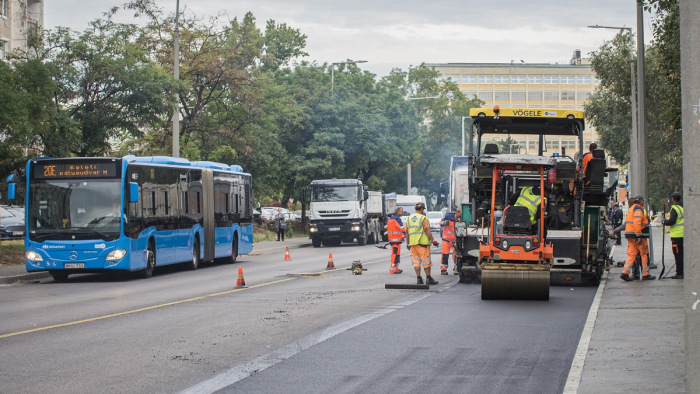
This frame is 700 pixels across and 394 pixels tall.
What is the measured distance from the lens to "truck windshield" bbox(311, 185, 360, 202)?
144 ft

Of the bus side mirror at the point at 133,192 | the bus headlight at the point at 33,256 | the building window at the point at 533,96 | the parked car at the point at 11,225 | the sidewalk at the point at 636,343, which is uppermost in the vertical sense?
the building window at the point at 533,96

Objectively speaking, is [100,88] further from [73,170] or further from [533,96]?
[533,96]

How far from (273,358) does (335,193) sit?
3413 cm

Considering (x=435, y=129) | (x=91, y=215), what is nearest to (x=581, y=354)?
(x=91, y=215)

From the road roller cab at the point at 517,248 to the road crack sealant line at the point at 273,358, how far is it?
7.32 ft

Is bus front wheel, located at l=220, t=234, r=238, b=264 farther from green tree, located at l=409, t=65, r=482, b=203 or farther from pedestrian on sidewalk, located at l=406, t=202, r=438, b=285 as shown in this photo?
green tree, located at l=409, t=65, r=482, b=203

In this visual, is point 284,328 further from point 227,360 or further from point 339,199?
point 339,199

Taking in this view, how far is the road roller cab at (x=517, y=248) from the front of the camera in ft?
51.8

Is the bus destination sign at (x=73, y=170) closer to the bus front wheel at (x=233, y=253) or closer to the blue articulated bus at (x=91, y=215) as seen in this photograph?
the blue articulated bus at (x=91, y=215)

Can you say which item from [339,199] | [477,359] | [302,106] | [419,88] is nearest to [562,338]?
[477,359]

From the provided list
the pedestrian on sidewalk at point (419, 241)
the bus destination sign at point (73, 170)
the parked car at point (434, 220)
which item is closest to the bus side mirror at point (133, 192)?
the bus destination sign at point (73, 170)

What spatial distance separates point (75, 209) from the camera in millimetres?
22562

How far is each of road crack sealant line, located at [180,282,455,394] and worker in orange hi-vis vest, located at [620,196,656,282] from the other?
6.99 metres

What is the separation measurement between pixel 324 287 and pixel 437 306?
4.65m
